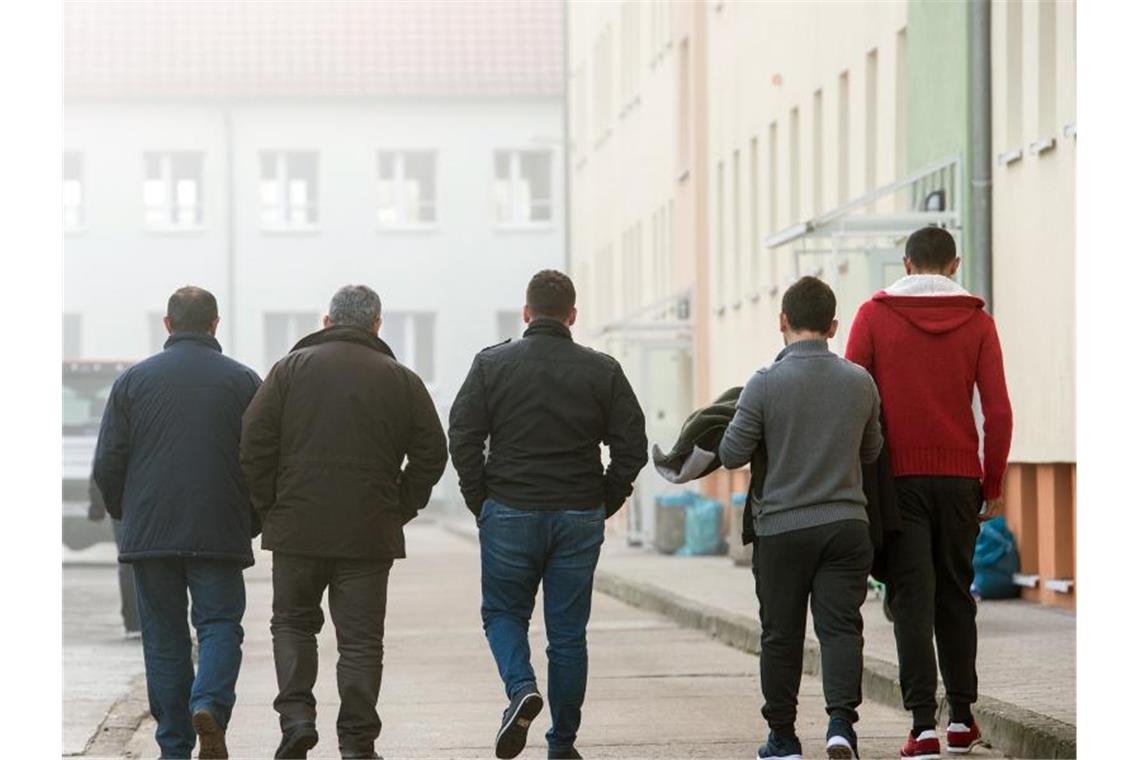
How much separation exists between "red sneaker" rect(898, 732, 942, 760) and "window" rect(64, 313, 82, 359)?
5262 centimetres

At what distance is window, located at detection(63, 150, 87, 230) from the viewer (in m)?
62.1

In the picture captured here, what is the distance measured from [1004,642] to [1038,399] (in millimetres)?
4569

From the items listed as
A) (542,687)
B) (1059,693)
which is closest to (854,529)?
(1059,693)

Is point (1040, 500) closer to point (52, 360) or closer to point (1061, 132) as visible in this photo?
point (1061, 132)

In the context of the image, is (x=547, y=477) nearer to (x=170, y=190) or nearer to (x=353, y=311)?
(x=353, y=311)

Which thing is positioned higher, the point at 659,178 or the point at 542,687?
the point at 659,178

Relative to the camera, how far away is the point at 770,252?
107 ft

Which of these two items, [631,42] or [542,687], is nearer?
[542,687]

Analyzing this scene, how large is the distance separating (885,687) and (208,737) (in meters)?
4.25

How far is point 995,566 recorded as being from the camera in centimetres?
2012

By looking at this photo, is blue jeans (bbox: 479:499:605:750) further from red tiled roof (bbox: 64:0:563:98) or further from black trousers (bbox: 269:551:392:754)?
red tiled roof (bbox: 64:0:563:98)

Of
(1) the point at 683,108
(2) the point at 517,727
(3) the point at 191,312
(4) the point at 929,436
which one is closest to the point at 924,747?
(4) the point at 929,436

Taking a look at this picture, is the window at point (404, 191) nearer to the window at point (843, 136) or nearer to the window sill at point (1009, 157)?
the window at point (843, 136)

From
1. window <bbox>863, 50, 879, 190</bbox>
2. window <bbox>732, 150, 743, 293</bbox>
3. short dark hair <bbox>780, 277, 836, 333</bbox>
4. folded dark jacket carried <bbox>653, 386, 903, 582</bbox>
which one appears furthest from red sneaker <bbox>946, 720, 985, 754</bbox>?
window <bbox>732, 150, 743, 293</bbox>
